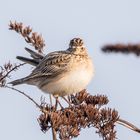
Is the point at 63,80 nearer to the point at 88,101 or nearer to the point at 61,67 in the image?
the point at 61,67

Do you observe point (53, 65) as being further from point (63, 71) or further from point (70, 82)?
point (70, 82)

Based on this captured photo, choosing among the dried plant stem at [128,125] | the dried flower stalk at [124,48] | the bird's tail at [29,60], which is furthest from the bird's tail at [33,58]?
the dried flower stalk at [124,48]

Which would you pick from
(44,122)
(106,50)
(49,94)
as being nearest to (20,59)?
(49,94)

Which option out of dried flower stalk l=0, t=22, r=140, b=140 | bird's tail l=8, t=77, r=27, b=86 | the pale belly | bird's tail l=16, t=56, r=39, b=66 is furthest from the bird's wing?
dried flower stalk l=0, t=22, r=140, b=140

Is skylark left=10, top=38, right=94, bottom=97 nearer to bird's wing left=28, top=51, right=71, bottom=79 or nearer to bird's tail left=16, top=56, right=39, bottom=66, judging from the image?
bird's wing left=28, top=51, right=71, bottom=79

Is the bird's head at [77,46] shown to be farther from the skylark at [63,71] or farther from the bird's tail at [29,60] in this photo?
the bird's tail at [29,60]

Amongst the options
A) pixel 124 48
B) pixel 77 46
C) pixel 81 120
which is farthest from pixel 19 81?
pixel 124 48
